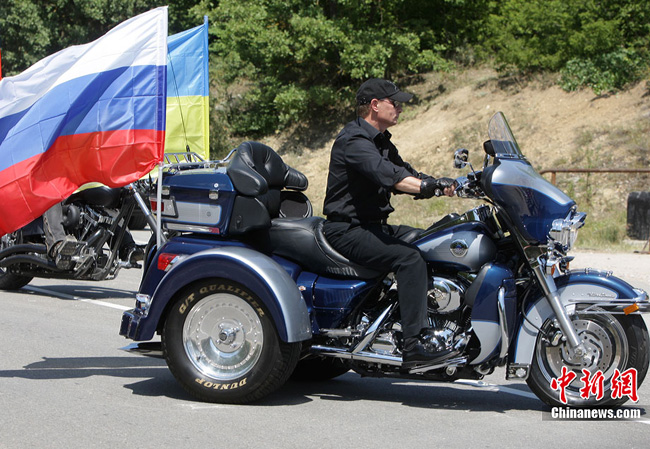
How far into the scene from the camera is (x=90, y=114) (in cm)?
636

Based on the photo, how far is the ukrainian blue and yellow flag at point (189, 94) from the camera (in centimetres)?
1176

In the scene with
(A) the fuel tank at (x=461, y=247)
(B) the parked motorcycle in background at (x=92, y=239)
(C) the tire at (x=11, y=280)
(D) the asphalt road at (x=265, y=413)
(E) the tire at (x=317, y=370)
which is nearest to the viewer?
(D) the asphalt road at (x=265, y=413)

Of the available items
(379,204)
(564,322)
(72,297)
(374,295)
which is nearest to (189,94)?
(72,297)

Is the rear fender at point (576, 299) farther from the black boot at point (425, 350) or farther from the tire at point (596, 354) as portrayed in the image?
the black boot at point (425, 350)

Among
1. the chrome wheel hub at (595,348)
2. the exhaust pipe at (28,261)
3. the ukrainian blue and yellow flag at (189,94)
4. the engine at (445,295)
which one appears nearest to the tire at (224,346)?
the engine at (445,295)

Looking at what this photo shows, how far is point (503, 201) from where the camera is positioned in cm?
538

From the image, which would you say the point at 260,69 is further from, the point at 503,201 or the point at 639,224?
the point at 503,201

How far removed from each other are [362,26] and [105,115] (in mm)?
25782

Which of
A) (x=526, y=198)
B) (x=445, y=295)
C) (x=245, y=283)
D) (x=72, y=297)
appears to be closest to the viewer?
(x=526, y=198)

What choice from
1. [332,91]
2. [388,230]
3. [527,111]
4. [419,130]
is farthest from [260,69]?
[388,230]

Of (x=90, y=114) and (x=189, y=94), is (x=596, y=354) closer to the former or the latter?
(x=90, y=114)

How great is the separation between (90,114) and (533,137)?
1952 centimetres

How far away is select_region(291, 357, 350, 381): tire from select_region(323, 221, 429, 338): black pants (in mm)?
1104

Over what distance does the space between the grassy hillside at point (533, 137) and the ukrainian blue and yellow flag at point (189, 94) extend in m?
8.35
